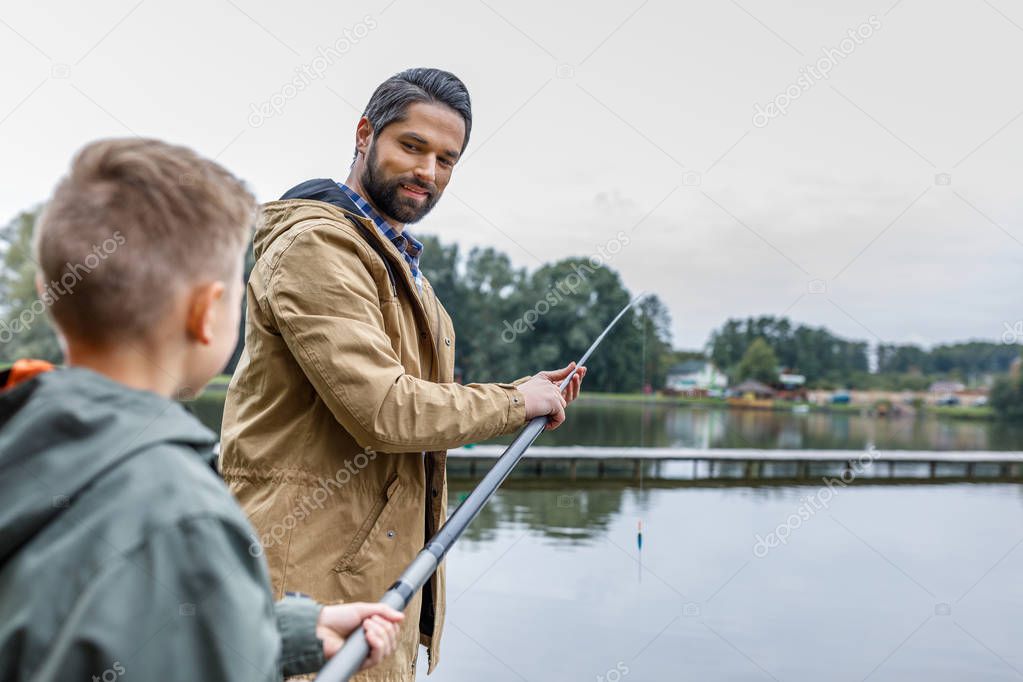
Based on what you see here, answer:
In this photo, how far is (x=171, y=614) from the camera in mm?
835

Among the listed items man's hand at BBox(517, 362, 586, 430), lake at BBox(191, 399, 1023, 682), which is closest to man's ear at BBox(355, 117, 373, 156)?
man's hand at BBox(517, 362, 586, 430)

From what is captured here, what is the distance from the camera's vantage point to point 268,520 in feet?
5.81

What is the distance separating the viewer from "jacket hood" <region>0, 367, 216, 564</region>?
845mm

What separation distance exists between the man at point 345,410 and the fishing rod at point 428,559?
10 centimetres

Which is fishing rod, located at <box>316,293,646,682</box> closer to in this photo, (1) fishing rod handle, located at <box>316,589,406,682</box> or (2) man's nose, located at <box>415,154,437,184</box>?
(1) fishing rod handle, located at <box>316,589,406,682</box>

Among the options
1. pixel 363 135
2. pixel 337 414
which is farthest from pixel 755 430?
pixel 337 414

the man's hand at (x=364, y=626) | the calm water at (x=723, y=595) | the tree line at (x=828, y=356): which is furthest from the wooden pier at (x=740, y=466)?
the tree line at (x=828, y=356)

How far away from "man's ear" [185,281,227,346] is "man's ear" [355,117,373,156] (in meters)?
1.24

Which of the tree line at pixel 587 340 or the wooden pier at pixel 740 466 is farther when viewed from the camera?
the tree line at pixel 587 340

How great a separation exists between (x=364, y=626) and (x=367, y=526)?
0.63 meters

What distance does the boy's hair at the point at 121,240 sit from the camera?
93 cm

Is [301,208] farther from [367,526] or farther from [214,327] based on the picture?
[214,327]

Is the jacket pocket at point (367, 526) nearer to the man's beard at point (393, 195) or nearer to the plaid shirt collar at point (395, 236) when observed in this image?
the plaid shirt collar at point (395, 236)

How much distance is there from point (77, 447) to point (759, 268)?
44.9 meters
